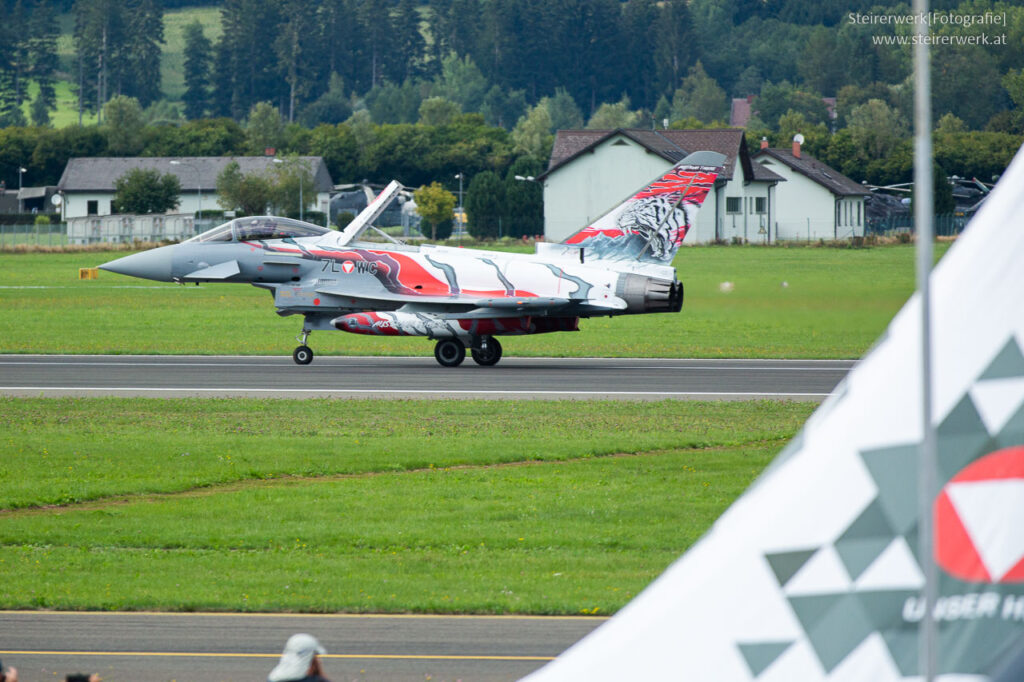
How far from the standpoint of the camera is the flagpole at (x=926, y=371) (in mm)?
4820

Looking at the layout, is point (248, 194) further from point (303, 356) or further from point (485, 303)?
point (485, 303)

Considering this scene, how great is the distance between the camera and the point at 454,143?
155750 millimetres

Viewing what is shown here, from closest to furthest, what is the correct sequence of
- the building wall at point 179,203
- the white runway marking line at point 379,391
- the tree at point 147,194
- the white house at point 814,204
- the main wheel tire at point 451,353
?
the white runway marking line at point 379,391
the main wheel tire at point 451,353
the white house at point 814,204
the tree at point 147,194
the building wall at point 179,203

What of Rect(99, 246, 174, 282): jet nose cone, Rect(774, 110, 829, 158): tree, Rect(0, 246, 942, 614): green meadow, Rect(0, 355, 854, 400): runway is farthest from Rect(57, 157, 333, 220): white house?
Rect(0, 246, 942, 614): green meadow

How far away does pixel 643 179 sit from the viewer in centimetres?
10588

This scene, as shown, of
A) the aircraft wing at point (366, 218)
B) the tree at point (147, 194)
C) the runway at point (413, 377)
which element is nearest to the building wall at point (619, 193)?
the tree at point (147, 194)

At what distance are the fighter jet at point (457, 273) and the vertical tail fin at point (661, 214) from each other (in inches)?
1.0

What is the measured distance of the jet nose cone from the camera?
122 feet

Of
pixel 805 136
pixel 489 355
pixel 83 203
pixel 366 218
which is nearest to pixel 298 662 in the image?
pixel 489 355

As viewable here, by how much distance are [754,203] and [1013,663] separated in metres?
103

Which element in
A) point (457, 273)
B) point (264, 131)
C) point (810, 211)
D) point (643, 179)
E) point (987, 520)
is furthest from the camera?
point (264, 131)

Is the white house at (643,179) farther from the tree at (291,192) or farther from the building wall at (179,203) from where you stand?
the building wall at (179,203)

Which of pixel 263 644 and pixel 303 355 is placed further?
pixel 303 355

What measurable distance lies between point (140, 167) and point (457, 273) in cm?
12232
